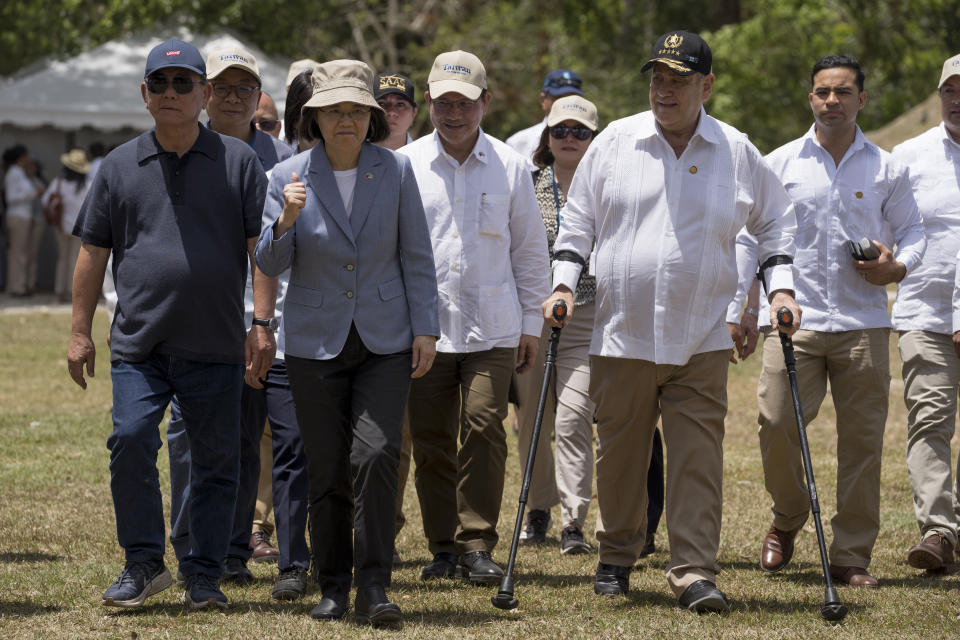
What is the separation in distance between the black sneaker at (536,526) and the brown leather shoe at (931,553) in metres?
2.02

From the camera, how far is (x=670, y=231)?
621 cm

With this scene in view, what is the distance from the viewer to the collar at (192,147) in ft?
19.7

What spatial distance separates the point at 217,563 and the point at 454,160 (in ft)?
7.21

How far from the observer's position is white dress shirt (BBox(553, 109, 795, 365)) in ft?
20.4

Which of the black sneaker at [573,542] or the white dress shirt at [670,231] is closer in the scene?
the white dress shirt at [670,231]

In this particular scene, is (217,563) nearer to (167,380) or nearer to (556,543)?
(167,380)

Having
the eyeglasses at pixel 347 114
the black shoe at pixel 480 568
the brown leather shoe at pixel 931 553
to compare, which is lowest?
the black shoe at pixel 480 568

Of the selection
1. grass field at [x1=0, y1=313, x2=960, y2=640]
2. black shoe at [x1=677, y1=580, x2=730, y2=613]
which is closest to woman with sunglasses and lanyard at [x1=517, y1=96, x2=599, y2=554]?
grass field at [x1=0, y1=313, x2=960, y2=640]

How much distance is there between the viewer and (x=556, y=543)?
8086 mm

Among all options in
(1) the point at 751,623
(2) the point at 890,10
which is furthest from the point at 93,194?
(2) the point at 890,10

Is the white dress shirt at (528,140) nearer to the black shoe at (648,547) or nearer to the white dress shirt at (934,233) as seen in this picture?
the white dress shirt at (934,233)

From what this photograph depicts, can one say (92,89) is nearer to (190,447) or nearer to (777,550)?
(190,447)

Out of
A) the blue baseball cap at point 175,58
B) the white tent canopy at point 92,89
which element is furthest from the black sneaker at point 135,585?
the white tent canopy at point 92,89

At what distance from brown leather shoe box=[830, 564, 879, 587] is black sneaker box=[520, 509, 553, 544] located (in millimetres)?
1771
